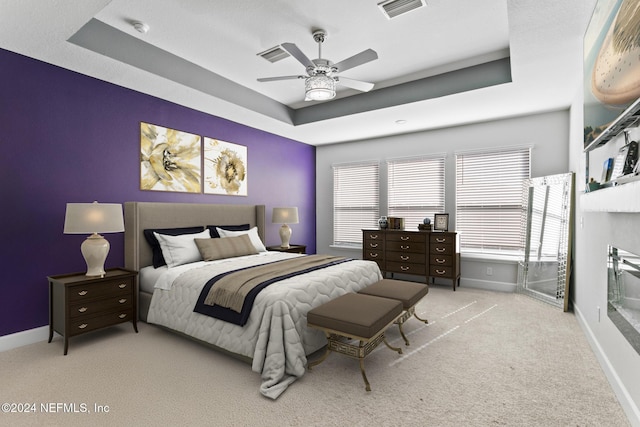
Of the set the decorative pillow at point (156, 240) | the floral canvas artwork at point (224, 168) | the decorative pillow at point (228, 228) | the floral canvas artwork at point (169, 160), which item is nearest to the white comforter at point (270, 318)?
the decorative pillow at point (156, 240)

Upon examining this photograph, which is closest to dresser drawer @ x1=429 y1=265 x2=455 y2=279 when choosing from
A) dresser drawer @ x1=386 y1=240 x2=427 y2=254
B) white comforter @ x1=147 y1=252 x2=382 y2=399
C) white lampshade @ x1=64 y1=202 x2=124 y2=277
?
dresser drawer @ x1=386 y1=240 x2=427 y2=254

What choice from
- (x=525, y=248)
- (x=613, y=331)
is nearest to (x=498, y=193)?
(x=525, y=248)

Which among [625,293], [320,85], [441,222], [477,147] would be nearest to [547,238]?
[441,222]

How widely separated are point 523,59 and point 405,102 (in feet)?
4.74

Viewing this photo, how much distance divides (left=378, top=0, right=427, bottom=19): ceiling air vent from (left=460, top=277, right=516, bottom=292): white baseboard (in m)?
4.11

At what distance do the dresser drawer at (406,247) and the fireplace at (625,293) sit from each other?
112 inches

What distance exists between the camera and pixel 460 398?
216cm

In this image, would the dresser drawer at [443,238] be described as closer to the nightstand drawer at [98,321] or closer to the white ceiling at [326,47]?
the white ceiling at [326,47]

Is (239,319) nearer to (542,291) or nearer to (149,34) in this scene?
(149,34)

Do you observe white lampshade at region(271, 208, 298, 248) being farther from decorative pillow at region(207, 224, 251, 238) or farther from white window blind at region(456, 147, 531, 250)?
white window blind at region(456, 147, 531, 250)

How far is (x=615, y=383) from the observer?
7.25 feet

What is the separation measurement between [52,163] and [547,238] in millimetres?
5849

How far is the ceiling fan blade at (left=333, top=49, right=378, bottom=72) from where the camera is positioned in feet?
8.64

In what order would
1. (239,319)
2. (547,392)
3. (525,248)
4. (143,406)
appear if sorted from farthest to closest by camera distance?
(525,248) → (239,319) → (547,392) → (143,406)
